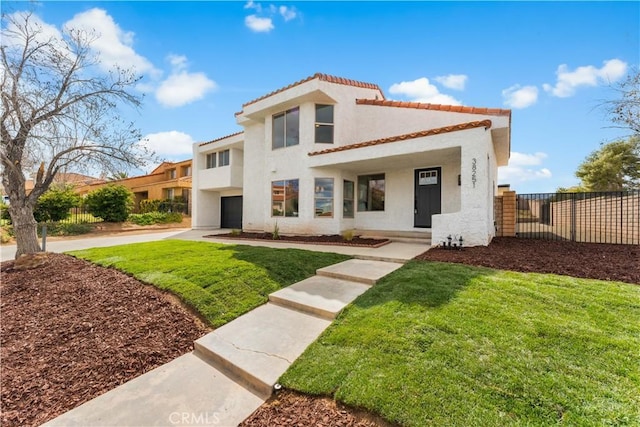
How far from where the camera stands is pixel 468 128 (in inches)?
307

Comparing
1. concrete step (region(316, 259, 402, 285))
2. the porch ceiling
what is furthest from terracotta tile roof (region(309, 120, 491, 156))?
concrete step (region(316, 259, 402, 285))

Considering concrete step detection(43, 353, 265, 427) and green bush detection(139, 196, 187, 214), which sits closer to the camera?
concrete step detection(43, 353, 265, 427)

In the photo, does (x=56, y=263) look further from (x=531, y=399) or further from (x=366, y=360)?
(x=531, y=399)

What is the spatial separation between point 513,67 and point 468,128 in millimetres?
2598

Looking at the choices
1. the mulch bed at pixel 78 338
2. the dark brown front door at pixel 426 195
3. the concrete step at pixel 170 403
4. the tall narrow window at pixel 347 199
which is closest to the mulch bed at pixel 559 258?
the dark brown front door at pixel 426 195

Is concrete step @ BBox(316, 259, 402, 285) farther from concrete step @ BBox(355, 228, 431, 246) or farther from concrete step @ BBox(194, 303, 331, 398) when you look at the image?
concrete step @ BBox(355, 228, 431, 246)

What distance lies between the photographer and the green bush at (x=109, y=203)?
1852cm

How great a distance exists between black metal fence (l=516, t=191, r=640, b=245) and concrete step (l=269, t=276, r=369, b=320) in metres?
9.03

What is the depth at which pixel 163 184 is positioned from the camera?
2461 centimetres

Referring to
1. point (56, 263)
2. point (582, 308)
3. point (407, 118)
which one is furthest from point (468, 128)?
point (56, 263)

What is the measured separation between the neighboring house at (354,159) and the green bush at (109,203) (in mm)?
11859

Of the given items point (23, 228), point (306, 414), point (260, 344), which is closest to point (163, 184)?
point (23, 228)

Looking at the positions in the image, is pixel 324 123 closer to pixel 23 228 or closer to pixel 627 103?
pixel 627 103

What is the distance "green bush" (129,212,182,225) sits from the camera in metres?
19.9
